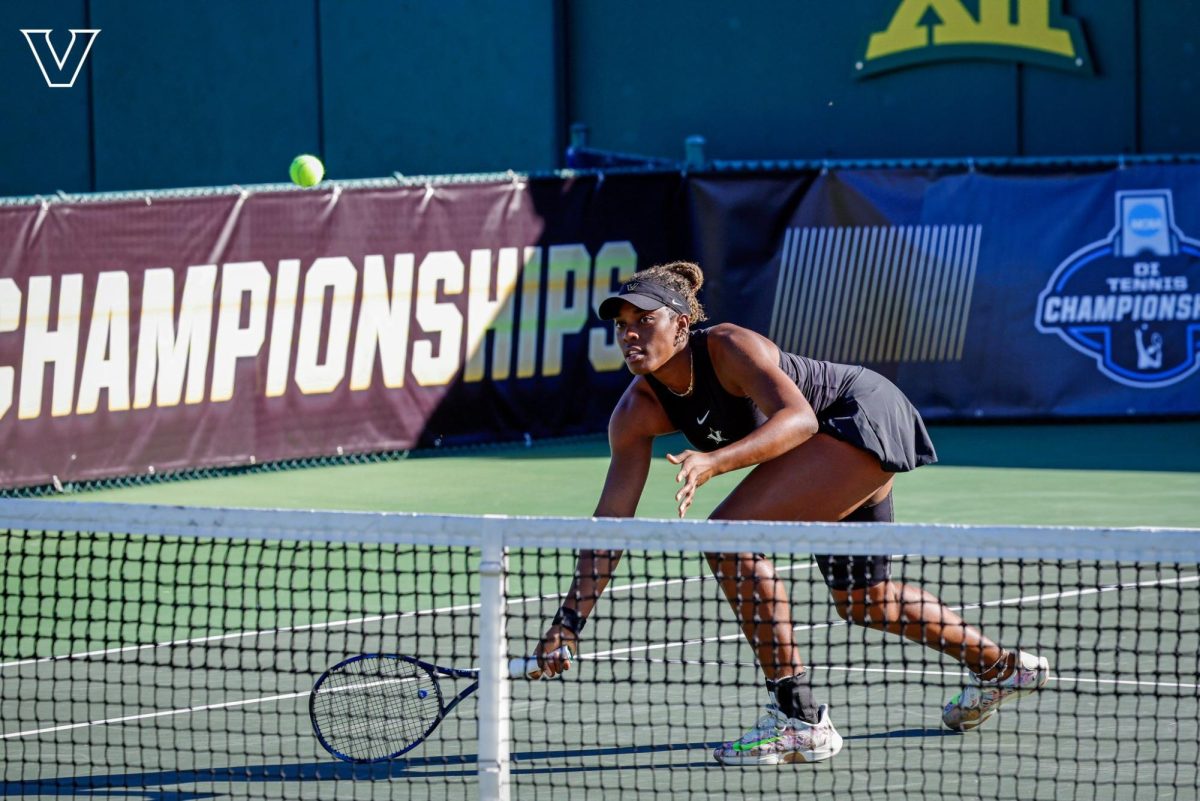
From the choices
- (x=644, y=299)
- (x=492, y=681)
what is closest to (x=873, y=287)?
(x=644, y=299)

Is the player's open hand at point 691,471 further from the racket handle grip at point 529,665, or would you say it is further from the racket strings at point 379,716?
the racket strings at point 379,716

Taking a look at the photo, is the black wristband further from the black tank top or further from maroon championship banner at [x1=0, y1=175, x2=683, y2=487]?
maroon championship banner at [x1=0, y1=175, x2=683, y2=487]

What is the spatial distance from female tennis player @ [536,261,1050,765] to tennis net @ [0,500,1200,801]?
4.0 inches

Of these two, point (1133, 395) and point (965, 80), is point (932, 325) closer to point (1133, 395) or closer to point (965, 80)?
point (1133, 395)

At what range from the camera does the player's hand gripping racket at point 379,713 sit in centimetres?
532

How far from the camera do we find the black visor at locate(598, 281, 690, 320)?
5441 mm

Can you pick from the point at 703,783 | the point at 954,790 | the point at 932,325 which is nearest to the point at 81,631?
the point at 703,783

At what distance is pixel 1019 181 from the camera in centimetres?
1328

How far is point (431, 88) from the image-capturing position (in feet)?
62.2

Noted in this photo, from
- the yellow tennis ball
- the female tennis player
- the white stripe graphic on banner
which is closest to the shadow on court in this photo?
the female tennis player

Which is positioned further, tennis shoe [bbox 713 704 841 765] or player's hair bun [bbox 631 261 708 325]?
player's hair bun [bbox 631 261 708 325]

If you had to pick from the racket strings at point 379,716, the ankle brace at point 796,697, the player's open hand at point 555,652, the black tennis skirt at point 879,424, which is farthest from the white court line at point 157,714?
the black tennis skirt at point 879,424

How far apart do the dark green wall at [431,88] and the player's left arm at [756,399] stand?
12175 millimetres

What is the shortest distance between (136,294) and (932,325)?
5.62 metres
